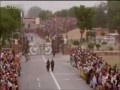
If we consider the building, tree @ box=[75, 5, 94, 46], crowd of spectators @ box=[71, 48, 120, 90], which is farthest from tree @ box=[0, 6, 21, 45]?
the building

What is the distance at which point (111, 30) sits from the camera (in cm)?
12088

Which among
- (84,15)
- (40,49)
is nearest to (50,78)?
(40,49)

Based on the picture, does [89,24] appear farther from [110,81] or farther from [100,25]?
[110,81]

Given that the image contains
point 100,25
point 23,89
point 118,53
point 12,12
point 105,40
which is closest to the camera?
point 23,89

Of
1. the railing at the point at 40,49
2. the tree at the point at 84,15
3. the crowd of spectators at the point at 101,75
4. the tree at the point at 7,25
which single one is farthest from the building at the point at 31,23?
→ the crowd of spectators at the point at 101,75

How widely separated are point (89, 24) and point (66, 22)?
164 ft

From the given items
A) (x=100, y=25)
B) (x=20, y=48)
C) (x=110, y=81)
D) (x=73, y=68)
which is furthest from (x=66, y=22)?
(x=110, y=81)

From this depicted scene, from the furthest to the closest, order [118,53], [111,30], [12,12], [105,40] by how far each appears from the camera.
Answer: [111,30] → [105,40] → [12,12] → [118,53]

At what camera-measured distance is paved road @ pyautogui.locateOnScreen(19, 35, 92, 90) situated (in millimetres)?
37625

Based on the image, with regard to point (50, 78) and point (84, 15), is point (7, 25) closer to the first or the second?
point (84, 15)

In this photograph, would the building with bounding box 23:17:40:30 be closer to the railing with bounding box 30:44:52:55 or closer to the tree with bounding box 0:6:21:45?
the tree with bounding box 0:6:21:45

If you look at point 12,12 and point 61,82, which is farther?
point 12,12

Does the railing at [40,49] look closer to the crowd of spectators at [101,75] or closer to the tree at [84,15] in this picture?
the tree at [84,15]

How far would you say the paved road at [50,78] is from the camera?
37625mm
